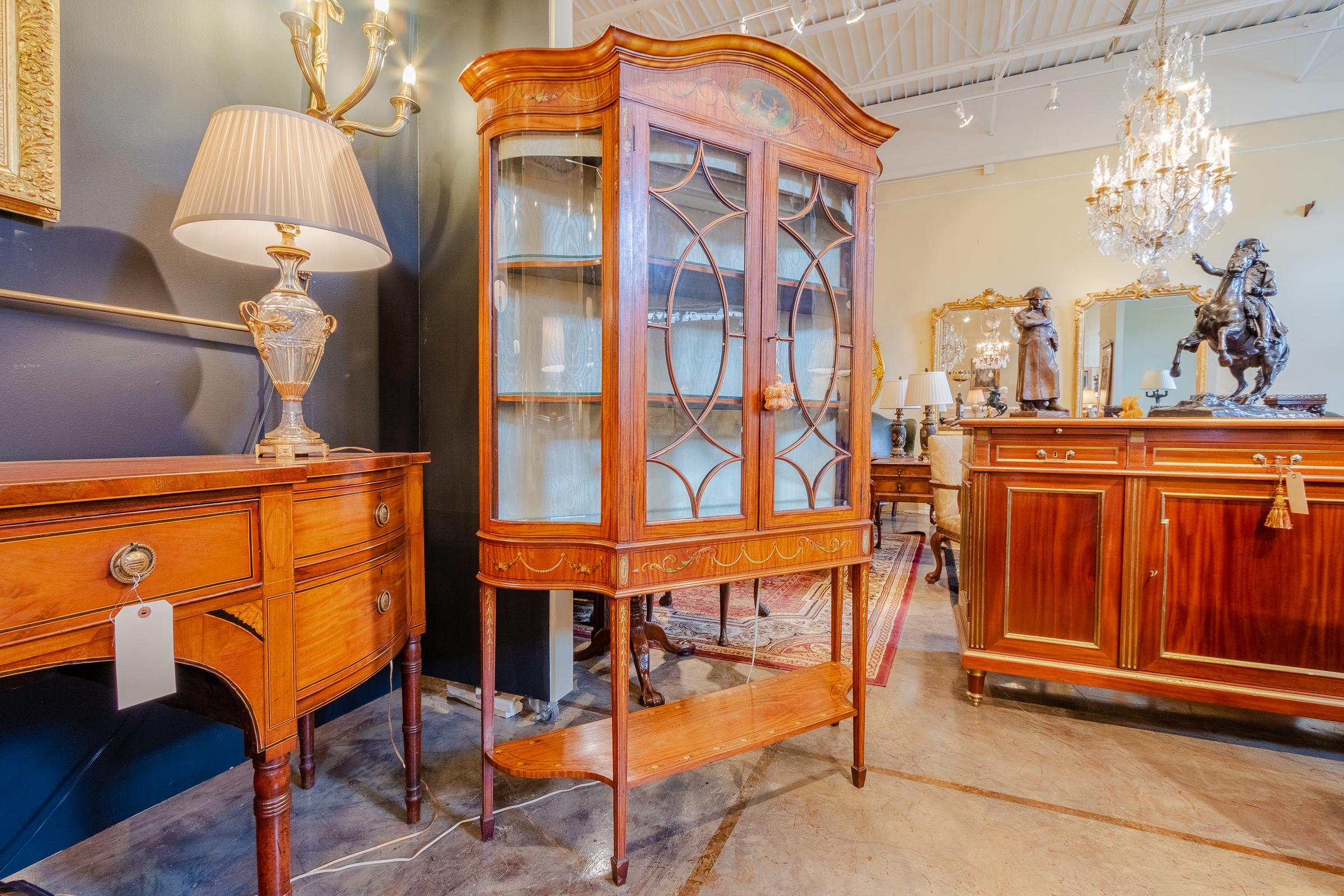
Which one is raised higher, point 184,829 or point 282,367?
point 282,367

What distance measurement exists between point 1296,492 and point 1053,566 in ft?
2.27

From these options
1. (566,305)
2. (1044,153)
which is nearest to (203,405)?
(566,305)

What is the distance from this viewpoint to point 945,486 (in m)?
3.45

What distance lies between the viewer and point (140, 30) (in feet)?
4.17

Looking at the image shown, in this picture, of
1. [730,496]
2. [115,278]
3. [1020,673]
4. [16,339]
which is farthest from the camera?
[1020,673]

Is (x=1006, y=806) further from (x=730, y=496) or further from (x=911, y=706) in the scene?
(x=730, y=496)

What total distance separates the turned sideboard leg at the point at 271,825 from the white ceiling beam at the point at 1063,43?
598 centimetres

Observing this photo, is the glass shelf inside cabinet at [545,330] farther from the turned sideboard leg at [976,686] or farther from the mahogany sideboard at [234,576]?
the turned sideboard leg at [976,686]

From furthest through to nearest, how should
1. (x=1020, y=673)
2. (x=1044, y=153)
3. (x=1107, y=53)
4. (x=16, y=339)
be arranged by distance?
(x=1044, y=153) → (x=1107, y=53) → (x=1020, y=673) → (x=16, y=339)

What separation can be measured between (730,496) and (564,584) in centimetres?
46

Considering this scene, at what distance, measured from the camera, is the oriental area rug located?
8.05ft

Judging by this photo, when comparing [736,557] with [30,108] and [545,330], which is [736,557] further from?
[30,108]

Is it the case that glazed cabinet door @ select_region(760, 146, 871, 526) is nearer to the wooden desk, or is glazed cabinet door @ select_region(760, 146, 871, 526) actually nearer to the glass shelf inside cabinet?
the glass shelf inside cabinet

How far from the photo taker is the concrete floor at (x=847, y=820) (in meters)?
1.20
